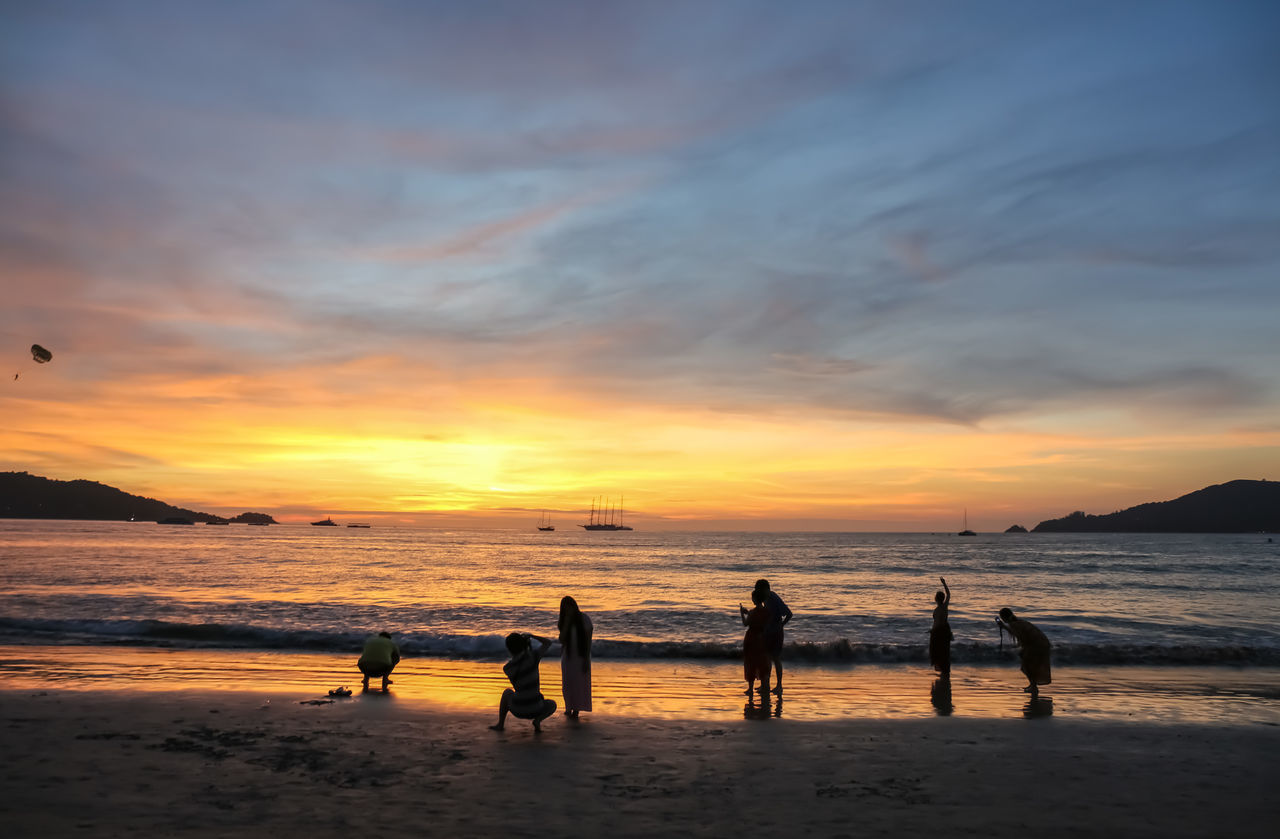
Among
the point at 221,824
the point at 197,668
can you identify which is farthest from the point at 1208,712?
the point at 197,668

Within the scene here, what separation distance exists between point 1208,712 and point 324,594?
34689mm

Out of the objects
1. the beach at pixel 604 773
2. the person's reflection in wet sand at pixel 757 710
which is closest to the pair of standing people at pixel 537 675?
the beach at pixel 604 773

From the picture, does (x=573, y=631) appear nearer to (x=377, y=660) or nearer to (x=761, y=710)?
(x=761, y=710)

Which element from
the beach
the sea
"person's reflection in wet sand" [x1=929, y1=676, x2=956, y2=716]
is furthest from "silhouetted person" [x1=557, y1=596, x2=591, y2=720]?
"person's reflection in wet sand" [x1=929, y1=676, x2=956, y2=716]

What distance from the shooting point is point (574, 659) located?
11.7 metres

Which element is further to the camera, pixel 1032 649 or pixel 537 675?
pixel 1032 649

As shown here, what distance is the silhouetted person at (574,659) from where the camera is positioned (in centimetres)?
1159

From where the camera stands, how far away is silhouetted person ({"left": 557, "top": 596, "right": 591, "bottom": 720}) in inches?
456

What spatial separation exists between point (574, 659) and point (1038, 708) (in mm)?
8176

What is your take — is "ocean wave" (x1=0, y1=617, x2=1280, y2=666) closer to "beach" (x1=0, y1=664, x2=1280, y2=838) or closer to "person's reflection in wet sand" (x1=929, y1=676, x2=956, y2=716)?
"person's reflection in wet sand" (x1=929, y1=676, x2=956, y2=716)

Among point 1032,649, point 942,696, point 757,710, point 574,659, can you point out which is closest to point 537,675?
point 574,659

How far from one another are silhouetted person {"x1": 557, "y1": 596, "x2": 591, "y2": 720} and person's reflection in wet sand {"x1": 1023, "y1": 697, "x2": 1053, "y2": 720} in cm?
721

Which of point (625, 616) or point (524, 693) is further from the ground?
point (524, 693)

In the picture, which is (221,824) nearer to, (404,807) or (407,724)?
(404,807)
